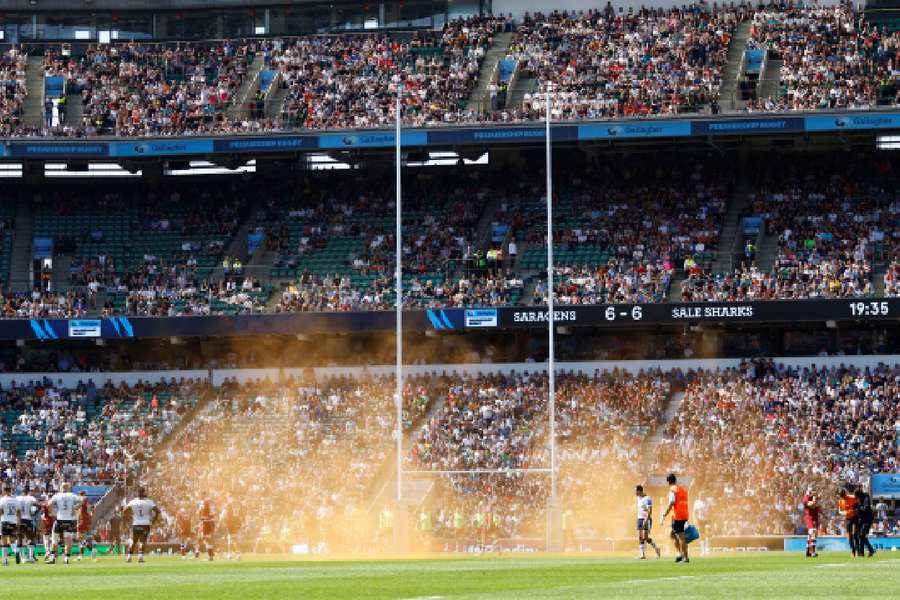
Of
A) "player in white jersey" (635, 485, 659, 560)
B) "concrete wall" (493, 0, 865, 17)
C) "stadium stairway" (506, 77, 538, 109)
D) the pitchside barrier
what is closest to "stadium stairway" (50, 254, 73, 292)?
"stadium stairway" (506, 77, 538, 109)

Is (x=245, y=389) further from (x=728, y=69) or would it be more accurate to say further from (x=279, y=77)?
(x=728, y=69)

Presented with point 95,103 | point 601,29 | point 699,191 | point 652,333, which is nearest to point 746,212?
point 699,191

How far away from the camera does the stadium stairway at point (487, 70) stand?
56.1m

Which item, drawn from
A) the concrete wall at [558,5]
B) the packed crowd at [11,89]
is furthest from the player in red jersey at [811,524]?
the packed crowd at [11,89]

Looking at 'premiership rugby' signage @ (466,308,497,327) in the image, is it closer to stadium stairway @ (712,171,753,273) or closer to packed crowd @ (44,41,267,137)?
stadium stairway @ (712,171,753,273)

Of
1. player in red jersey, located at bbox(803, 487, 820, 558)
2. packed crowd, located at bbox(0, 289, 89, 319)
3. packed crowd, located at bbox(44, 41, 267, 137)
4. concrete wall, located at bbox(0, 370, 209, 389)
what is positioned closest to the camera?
player in red jersey, located at bbox(803, 487, 820, 558)

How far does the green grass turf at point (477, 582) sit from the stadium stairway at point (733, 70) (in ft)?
96.7

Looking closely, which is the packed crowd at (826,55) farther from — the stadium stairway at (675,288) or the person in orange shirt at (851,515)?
the person in orange shirt at (851,515)

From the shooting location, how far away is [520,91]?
56.4 metres

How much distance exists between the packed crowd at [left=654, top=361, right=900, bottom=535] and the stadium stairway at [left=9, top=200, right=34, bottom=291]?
23.6 metres

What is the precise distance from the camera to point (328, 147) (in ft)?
179

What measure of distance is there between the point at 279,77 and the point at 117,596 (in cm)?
4293

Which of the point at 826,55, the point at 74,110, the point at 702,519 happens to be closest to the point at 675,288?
the point at 826,55

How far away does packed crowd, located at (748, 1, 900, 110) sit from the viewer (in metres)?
52.3
